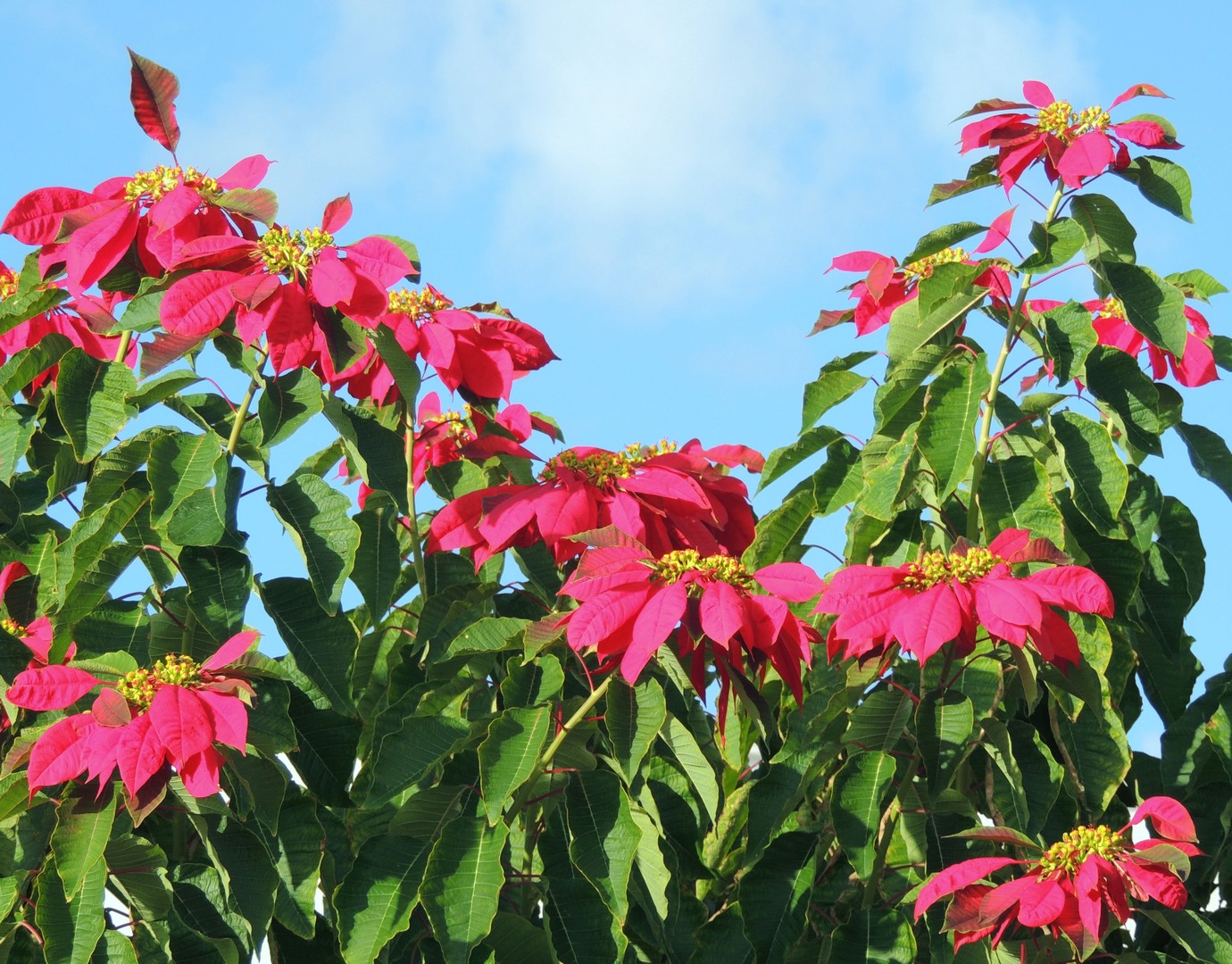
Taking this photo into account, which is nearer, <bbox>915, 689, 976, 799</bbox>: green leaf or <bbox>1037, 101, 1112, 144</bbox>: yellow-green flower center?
<bbox>915, 689, 976, 799</bbox>: green leaf

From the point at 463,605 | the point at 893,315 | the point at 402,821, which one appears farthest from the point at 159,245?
the point at 893,315

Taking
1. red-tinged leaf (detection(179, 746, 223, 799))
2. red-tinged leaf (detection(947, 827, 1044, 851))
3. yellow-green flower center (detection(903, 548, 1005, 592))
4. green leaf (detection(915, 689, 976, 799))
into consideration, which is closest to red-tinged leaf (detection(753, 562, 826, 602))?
yellow-green flower center (detection(903, 548, 1005, 592))

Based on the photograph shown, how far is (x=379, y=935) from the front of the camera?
177cm

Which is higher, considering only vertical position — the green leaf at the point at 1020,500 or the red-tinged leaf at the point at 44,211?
the red-tinged leaf at the point at 44,211

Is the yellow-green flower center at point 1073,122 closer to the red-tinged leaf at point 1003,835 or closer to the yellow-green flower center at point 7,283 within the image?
the red-tinged leaf at point 1003,835

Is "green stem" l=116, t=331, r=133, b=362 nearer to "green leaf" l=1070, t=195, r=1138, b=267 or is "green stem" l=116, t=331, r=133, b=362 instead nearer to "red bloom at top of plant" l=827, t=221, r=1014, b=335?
"red bloom at top of plant" l=827, t=221, r=1014, b=335

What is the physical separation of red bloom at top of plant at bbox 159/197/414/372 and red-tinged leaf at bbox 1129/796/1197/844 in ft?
3.77

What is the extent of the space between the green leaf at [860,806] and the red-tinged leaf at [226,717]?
2.31 ft

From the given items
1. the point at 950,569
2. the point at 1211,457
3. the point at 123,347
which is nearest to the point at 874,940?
the point at 950,569

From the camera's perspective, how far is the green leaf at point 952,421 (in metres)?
1.93

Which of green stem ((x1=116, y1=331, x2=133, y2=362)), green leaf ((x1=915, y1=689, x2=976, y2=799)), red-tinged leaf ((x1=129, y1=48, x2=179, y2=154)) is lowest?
green leaf ((x1=915, y1=689, x2=976, y2=799))

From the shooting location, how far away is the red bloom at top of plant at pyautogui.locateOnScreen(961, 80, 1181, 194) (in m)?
2.20

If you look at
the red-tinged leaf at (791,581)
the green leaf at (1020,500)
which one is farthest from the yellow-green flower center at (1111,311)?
the red-tinged leaf at (791,581)

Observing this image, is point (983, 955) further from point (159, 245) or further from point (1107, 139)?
point (159, 245)
